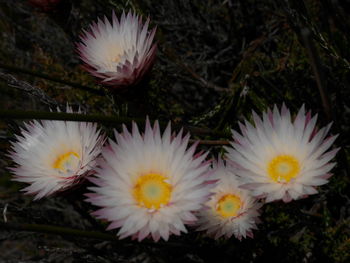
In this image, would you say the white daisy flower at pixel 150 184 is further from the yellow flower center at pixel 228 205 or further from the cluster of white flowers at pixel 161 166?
the yellow flower center at pixel 228 205

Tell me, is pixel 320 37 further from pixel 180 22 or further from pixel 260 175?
pixel 180 22

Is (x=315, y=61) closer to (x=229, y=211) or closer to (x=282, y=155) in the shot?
(x=282, y=155)

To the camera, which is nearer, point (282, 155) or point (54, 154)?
point (282, 155)

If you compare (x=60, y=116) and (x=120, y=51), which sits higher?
(x=120, y=51)

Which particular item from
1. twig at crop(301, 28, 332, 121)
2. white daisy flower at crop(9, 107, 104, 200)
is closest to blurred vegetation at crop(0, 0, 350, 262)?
twig at crop(301, 28, 332, 121)

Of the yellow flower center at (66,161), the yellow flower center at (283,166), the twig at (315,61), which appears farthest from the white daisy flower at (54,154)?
the twig at (315,61)

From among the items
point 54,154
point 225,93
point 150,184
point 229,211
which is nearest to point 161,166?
point 150,184
